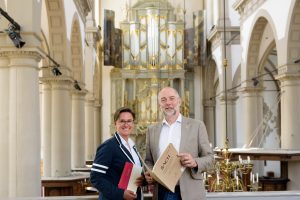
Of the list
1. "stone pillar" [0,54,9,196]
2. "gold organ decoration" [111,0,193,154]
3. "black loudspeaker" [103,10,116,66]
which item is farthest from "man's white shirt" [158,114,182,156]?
"gold organ decoration" [111,0,193,154]

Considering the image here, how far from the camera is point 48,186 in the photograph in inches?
490

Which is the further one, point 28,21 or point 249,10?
point 249,10

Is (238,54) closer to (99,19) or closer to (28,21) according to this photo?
(99,19)

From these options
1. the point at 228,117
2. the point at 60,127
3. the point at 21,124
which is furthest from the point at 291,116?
the point at 21,124

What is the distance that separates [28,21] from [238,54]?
13724 mm

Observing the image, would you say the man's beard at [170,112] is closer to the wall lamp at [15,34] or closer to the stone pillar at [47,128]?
the wall lamp at [15,34]

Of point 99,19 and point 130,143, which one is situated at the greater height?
point 99,19

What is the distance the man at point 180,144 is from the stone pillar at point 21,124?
516 cm

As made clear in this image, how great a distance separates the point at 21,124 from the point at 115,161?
533cm

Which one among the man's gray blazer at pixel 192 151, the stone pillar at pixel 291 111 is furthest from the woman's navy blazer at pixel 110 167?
the stone pillar at pixel 291 111

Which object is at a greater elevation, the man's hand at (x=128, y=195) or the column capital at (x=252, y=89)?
the column capital at (x=252, y=89)

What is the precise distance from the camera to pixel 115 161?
12.0 feet

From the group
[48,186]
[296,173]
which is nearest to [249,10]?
[296,173]

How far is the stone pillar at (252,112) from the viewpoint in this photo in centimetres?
1703
